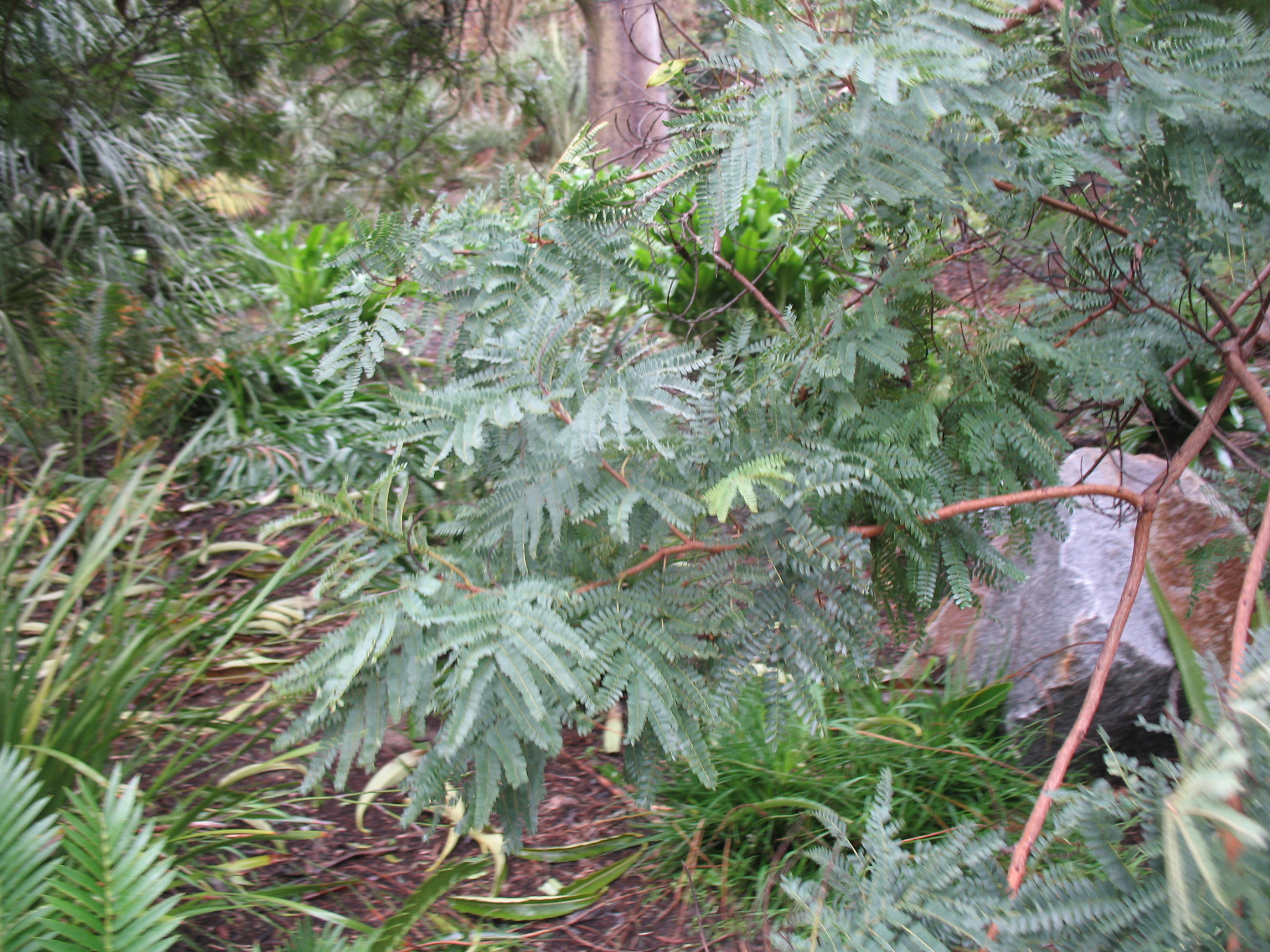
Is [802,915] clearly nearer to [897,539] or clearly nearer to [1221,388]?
[897,539]

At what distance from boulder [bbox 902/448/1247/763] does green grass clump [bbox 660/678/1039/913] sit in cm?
21

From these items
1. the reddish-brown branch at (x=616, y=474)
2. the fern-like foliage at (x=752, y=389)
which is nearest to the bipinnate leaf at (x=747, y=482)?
the fern-like foliage at (x=752, y=389)

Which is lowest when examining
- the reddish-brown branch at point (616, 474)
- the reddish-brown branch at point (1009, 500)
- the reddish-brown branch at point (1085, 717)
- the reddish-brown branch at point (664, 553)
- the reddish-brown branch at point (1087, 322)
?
the reddish-brown branch at point (1085, 717)

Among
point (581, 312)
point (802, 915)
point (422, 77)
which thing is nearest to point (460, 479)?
point (581, 312)

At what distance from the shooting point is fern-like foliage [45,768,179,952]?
1.34m

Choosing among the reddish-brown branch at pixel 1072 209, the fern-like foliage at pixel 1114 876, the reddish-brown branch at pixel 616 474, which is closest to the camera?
Result: the fern-like foliage at pixel 1114 876

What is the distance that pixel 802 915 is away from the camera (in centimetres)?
129

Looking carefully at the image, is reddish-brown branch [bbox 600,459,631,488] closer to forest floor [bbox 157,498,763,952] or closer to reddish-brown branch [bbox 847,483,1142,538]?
reddish-brown branch [bbox 847,483,1142,538]

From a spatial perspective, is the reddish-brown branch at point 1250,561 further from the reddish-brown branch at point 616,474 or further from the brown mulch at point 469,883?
the brown mulch at point 469,883

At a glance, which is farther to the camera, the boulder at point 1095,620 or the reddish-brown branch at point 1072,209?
the boulder at point 1095,620

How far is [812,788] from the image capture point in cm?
244

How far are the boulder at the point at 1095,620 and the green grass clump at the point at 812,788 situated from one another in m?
0.21

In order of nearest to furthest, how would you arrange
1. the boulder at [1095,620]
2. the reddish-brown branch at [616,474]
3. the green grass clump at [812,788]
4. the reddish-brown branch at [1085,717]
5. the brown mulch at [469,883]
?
the reddish-brown branch at [1085,717] → the reddish-brown branch at [616,474] → the brown mulch at [469,883] → the green grass clump at [812,788] → the boulder at [1095,620]

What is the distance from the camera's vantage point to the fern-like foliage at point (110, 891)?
134 cm
